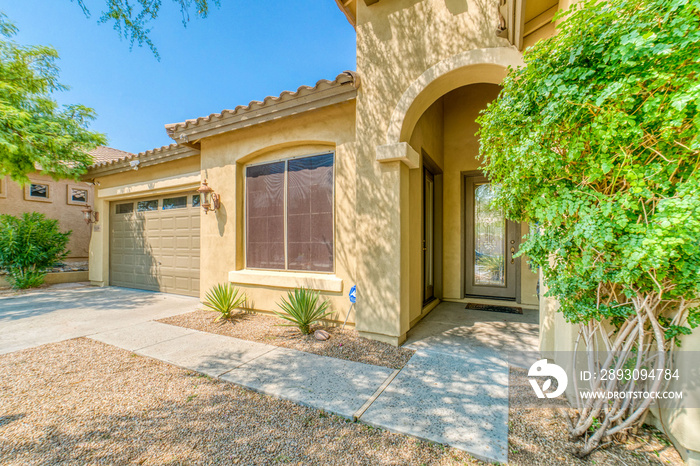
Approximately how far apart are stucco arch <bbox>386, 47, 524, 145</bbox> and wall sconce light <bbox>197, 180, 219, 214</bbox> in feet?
13.2

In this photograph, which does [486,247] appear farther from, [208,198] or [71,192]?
[71,192]

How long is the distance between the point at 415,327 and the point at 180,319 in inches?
172

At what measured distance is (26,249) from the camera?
328 inches

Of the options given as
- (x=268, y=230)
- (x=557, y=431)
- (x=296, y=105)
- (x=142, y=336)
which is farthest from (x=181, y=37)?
(x=557, y=431)

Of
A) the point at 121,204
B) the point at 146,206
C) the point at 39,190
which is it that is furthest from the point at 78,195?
the point at 146,206

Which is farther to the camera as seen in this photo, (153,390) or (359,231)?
(359,231)

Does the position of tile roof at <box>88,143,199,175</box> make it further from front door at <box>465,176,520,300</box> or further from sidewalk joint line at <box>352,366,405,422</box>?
front door at <box>465,176,520,300</box>

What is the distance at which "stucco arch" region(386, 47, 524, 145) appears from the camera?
339 cm

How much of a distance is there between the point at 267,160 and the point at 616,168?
5.23 meters

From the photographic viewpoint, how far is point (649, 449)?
1974mm

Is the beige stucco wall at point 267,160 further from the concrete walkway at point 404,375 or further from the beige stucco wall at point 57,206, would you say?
the beige stucco wall at point 57,206

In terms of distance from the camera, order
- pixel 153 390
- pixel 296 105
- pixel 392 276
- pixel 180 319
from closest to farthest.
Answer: pixel 153 390
pixel 392 276
pixel 296 105
pixel 180 319

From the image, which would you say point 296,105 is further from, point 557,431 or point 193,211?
point 557,431

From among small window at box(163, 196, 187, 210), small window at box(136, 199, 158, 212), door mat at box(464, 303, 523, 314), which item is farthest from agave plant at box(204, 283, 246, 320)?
door mat at box(464, 303, 523, 314)
